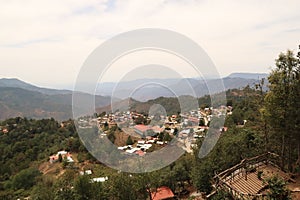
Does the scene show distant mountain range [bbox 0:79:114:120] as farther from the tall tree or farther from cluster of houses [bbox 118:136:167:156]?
the tall tree

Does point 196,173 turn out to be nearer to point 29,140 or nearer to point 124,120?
point 124,120

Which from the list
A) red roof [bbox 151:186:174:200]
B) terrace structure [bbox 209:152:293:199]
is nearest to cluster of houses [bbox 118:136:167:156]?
red roof [bbox 151:186:174:200]

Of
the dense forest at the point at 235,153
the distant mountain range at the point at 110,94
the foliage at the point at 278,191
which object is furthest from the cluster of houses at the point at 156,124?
the foliage at the point at 278,191

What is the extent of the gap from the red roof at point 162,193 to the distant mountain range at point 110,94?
195 inches

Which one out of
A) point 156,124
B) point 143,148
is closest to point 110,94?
point 156,124

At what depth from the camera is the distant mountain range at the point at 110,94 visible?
8039mm

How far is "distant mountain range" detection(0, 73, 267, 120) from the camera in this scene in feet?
26.4

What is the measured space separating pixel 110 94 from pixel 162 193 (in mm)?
8686

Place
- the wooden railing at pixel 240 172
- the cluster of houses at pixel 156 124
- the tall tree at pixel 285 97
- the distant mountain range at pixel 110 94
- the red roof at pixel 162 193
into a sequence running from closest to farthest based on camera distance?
the wooden railing at pixel 240 172 → the distant mountain range at pixel 110 94 → the tall tree at pixel 285 97 → the red roof at pixel 162 193 → the cluster of houses at pixel 156 124

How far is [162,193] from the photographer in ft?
47.8

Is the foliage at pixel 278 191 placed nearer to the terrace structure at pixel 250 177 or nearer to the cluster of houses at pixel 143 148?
the terrace structure at pixel 250 177

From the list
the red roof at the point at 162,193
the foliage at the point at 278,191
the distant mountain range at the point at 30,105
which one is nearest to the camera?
the foliage at the point at 278,191

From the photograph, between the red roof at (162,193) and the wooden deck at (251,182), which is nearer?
the wooden deck at (251,182)

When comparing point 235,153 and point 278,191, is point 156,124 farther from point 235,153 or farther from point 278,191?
point 278,191
